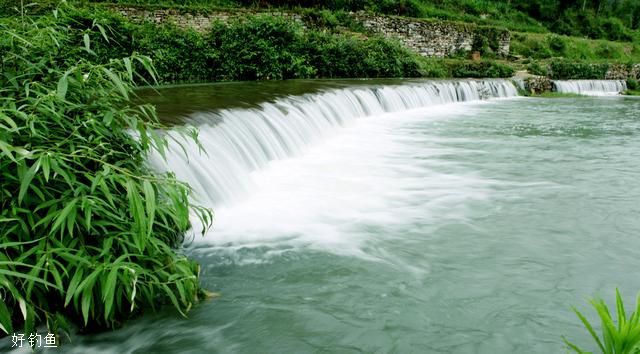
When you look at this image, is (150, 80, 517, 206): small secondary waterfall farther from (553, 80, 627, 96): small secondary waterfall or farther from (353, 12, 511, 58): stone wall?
(553, 80, 627, 96): small secondary waterfall

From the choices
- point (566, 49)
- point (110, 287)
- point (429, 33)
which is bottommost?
point (110, 287)

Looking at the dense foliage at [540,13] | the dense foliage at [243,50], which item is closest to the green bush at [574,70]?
the dense foliage at [540,13]

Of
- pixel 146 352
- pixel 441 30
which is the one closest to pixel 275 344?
pixel 146 352

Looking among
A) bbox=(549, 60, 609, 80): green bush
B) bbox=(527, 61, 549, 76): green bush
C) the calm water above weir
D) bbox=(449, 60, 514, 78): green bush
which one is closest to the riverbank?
the calm water above weir

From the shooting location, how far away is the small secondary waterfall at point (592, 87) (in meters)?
21.5

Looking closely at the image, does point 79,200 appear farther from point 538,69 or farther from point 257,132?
point 538,69

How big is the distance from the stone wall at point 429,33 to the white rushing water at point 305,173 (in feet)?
41.0

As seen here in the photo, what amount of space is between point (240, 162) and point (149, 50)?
8371 mm

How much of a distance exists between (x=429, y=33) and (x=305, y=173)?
60.9 ft

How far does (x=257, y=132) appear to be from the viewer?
7.62 m

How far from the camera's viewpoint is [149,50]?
13648mm

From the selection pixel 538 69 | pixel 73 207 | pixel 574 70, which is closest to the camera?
pixel 73 207

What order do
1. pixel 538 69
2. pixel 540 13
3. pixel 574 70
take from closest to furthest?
pixel 538 69 < pixel 574 70 < pixel 540 13

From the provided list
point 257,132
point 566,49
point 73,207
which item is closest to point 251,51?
point 257,132
